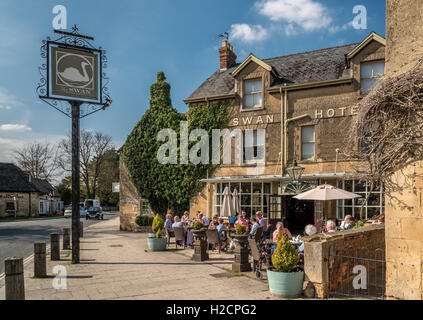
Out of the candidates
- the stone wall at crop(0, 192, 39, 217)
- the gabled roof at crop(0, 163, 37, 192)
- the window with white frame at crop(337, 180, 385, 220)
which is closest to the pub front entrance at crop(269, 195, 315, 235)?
the window with white frame at crop(337, 180, 385, 220)

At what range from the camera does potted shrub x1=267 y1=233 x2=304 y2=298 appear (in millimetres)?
6934

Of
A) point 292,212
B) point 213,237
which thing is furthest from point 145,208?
point 213,237

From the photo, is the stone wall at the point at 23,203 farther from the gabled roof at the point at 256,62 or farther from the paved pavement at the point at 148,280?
the gabled roof at the point at 256,62

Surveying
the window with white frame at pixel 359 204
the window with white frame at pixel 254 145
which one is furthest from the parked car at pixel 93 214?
the window with white frame at pixel 359 204

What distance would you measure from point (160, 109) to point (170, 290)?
50.8ft

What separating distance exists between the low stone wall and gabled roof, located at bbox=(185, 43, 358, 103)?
10505 mm

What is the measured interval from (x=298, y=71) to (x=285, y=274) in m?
13.7

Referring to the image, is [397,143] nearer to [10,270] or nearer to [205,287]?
[205,287]

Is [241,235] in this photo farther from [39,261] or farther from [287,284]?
[39,261]

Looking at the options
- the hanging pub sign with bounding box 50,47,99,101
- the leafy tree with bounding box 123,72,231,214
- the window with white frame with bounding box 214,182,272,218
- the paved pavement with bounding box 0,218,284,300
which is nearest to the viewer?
the paved pavement with bounding box 0,218,284,300

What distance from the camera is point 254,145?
59.6ft

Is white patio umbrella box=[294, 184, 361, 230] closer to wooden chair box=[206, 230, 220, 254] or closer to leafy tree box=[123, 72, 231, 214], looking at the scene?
wooden chair box=[206, 230, 220, 254]

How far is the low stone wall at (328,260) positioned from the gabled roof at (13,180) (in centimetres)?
4547

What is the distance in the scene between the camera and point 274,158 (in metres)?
17.5
